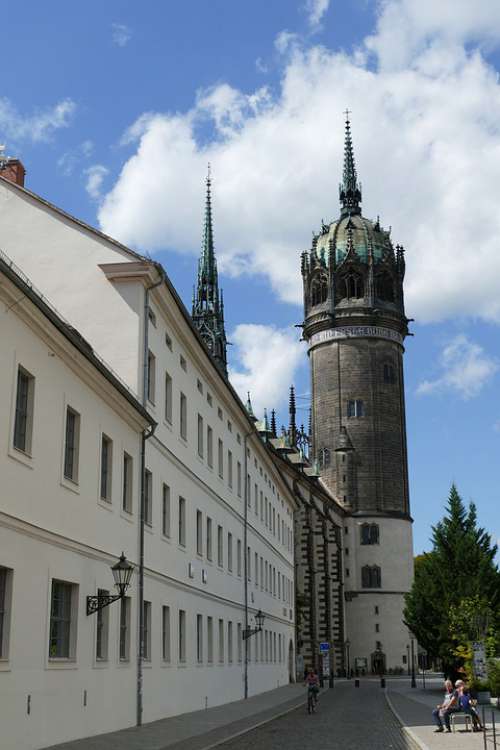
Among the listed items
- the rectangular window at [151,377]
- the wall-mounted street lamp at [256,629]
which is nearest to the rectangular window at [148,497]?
the rectangular window at [151,377]

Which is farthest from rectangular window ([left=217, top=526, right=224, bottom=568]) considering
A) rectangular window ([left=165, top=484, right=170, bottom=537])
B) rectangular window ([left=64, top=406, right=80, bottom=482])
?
rectangular window ([left=64, top=406, right=80, bottom=482])

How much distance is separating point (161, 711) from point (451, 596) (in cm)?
2671

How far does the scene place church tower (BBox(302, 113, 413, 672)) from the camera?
295ft

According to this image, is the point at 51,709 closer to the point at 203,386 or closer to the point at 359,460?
the point at 203,386

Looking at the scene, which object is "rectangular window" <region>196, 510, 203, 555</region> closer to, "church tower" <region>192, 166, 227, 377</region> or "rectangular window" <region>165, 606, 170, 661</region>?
"rectangular window" <region>165, 606, 170, 661</region>

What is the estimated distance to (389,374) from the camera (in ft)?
306

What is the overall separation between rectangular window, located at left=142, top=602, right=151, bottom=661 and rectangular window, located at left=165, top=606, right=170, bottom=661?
1508 millimetres

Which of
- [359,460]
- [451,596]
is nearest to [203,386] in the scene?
[451,596]

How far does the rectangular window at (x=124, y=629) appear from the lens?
22.9 meters

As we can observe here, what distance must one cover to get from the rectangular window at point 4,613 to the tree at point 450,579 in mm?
35325

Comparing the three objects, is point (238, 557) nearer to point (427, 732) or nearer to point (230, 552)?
point (230, 552)

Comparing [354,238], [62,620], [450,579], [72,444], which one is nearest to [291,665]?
[450,579]

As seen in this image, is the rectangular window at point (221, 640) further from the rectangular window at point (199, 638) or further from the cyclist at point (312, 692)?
the cyclist at point (312, 692)

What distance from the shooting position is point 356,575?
9075 cm
